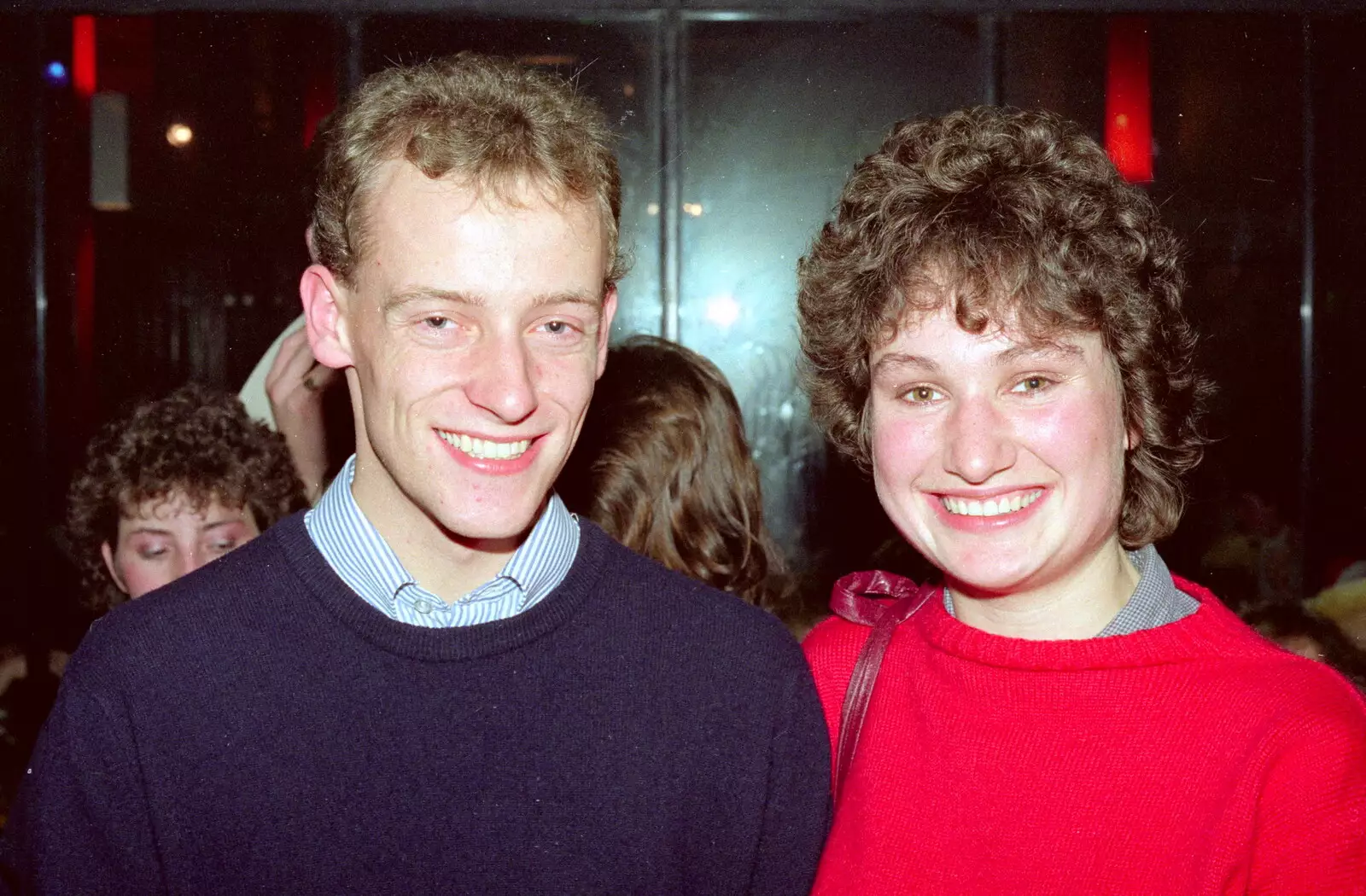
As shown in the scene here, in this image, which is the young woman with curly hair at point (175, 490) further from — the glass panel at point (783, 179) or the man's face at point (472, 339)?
the glass panel at point (783, 179)

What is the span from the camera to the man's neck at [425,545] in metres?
1.76

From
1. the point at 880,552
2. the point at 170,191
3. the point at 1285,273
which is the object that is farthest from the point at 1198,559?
the point at 170,191

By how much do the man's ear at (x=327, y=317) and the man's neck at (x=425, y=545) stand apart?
168 mm

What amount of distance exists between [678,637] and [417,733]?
409mm

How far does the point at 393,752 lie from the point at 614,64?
4.06m

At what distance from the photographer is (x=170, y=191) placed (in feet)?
16.9

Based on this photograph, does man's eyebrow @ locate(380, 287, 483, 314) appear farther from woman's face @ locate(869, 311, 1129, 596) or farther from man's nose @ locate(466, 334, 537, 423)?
woman's face @ locate(869, 311, 1129, 596)

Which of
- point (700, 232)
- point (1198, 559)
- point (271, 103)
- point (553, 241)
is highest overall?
point (271, 103)

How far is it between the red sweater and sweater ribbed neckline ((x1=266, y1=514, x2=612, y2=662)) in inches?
22.4

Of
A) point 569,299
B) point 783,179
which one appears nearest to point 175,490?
point 569,299

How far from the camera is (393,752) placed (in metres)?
1.64

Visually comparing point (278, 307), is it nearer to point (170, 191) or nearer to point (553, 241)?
point (170, 191)

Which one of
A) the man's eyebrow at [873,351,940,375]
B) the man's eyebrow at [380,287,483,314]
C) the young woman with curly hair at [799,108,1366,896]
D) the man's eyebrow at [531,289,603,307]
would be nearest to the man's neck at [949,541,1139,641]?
the young woman with curly hair at [799,108,1366,896]

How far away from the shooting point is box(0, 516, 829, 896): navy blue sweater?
1.60 metres
